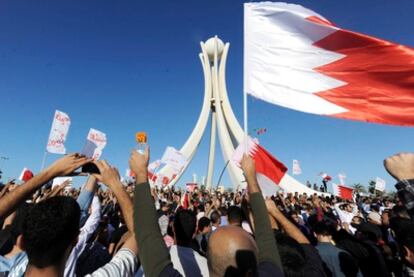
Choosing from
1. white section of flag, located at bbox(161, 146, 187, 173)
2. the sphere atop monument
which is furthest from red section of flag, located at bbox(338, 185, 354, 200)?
the sphere atop monument

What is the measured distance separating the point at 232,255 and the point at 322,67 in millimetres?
2451

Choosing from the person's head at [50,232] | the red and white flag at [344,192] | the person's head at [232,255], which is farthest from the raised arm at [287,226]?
the red and white flag at [344,192]

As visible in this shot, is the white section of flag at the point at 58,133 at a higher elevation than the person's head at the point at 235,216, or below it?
higher

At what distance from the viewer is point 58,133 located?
219 inches

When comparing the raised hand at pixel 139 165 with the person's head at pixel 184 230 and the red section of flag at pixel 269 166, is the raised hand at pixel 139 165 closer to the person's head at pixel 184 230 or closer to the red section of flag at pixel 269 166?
the person's head at pixel 184 230

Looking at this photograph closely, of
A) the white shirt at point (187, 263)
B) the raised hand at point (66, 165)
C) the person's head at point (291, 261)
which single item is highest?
the raised hand at point (66, 165)

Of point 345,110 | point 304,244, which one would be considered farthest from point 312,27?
point 304,244

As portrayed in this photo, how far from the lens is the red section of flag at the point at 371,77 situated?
8.25 feet

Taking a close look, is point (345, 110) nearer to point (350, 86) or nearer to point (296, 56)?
point (350, 86)

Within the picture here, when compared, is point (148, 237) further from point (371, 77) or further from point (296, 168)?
point (296, 168)

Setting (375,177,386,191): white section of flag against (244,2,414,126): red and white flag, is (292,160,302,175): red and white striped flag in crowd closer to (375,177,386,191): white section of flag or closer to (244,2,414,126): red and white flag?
(375,177,386,191): white section of flag

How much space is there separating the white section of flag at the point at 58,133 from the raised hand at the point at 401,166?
5446 mm

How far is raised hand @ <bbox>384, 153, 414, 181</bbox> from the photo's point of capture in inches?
56.1

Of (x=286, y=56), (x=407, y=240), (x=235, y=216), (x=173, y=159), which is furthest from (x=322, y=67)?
(x=173, y=159)
